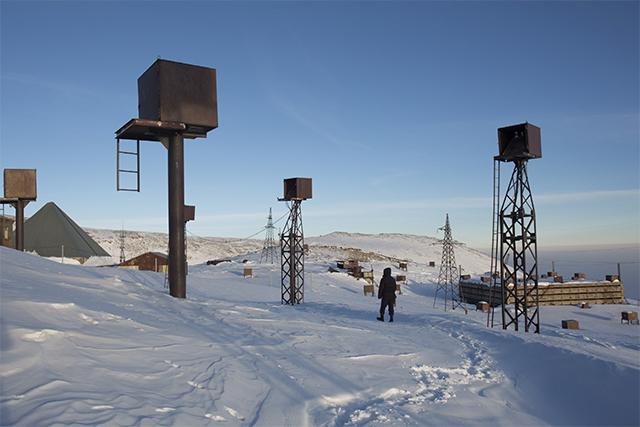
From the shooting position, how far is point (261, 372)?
650 cm

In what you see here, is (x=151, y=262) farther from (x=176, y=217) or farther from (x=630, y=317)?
(x=630, y=317)

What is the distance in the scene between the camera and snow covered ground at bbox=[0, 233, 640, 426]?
14.9 feet

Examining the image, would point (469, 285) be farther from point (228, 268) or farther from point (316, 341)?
point (316, 341)

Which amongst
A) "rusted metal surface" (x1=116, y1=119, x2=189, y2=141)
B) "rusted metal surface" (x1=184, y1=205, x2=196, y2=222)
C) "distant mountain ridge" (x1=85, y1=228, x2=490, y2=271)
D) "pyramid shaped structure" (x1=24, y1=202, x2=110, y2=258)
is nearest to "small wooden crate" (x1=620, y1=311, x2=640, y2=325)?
"rusted metal surface" (x1=116, y1=119, x2=189, y2=141)

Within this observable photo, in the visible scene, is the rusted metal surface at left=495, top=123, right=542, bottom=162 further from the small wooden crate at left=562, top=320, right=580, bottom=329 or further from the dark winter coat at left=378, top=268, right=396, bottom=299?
the dark winter coat at left=378, top=268, right=396, bottom=299

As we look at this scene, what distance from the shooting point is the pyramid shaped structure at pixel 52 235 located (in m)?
41.2

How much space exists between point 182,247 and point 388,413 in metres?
11.5

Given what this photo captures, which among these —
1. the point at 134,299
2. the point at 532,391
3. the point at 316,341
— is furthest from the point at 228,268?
the point at 532,391

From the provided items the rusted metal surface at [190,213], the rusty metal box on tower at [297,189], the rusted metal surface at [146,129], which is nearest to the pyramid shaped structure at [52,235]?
the rusted metal surface at [190,213]

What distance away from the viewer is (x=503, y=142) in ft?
65.4

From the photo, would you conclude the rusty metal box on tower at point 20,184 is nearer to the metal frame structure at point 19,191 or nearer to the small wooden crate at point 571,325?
the metal frame structure at point 19,191

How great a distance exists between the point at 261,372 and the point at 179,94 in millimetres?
11929

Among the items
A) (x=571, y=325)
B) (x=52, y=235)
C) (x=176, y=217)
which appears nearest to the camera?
(x=176, y=217)

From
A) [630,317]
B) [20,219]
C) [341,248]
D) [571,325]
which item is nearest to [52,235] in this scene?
[20,219]
